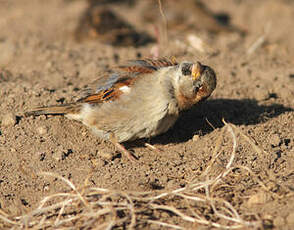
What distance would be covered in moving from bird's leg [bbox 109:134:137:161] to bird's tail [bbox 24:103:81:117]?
0.55 meters

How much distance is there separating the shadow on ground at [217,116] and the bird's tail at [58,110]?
3.49 ft

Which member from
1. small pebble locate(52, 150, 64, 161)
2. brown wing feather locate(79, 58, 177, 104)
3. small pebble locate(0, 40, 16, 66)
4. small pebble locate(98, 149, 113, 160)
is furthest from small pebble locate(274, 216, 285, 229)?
small pebble locate(0, 40, 16, 66)

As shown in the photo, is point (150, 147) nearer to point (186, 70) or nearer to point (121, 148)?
point (121, 148)

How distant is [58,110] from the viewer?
18.2ft

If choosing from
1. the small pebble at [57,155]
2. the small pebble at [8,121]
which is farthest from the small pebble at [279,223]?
the small pebble at [8,121]

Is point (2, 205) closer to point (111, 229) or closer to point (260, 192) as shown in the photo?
point (111, 229)

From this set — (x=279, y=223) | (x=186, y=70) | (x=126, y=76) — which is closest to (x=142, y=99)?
(x=126, y=76)

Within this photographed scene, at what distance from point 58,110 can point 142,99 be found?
114cm

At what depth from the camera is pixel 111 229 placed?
13.0ft

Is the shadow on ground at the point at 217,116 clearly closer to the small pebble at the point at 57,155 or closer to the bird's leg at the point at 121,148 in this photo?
the bird's leg at the point at 121,148

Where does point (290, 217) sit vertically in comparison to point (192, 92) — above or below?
below

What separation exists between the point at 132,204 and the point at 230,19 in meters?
7.99

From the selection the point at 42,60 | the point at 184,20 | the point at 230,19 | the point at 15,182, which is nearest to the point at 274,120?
the point at 15,182

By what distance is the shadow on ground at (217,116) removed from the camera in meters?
5.71
